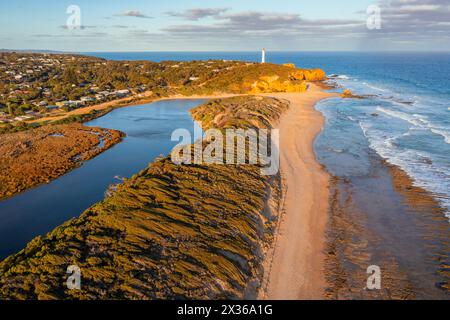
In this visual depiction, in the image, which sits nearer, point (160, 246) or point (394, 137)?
point (160, 246)

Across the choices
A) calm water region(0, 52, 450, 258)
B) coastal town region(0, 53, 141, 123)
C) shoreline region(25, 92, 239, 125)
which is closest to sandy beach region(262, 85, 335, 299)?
calm water region(0, 52, 450, 258)

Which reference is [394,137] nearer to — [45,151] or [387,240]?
[387,240]

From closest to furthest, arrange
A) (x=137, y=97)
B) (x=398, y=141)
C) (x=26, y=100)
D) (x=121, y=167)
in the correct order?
(x=121, y=167) → (x=398, y=141) → (x=26, y=100) → (x=137, y=97)

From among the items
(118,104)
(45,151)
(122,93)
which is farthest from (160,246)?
(122,93)

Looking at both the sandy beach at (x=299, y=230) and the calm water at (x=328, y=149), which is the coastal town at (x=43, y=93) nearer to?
the calm water at (x=328, y=149)

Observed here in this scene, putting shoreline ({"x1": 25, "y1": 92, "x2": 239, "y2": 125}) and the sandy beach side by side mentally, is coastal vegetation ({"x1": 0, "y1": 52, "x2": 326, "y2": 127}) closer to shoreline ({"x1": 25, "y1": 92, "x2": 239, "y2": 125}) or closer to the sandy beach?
shoreline ({"x1": 25, "y1": 92, "x2": 239, "y2": 125})

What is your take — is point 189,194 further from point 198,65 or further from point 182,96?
point 198,65

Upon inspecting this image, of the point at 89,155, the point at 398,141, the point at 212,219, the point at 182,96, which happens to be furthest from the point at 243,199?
the point at 182,96
